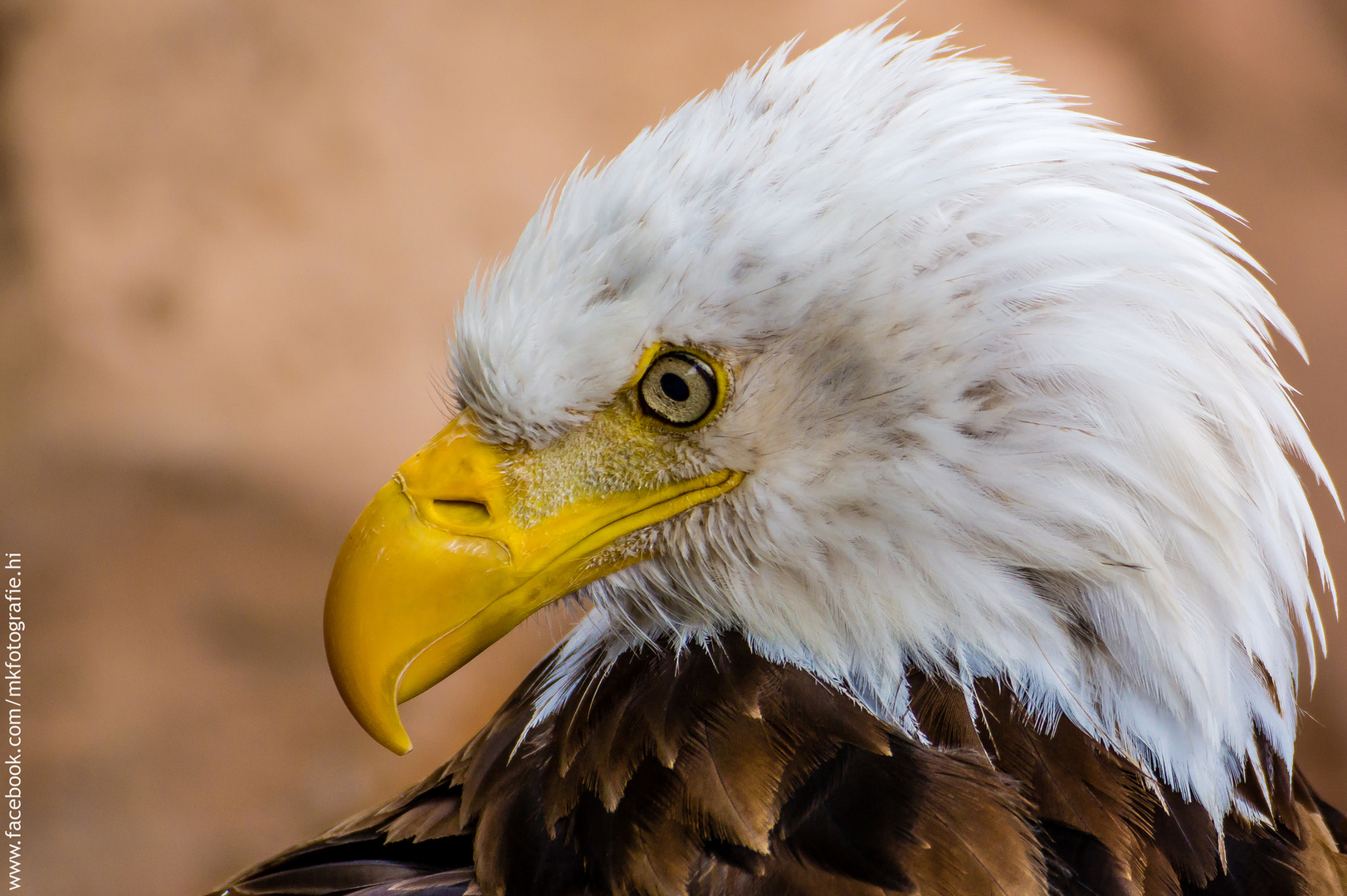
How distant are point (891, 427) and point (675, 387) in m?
0.20

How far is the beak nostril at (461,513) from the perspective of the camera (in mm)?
977

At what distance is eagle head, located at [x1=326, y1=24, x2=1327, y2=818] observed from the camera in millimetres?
884

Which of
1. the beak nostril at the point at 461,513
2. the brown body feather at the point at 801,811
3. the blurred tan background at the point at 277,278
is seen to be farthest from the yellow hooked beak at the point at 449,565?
the blurred tan background at the point at 277,278

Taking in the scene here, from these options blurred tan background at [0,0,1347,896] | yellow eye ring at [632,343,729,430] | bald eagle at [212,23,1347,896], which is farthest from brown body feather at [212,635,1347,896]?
blurred tan background at [0,0,1347,896]

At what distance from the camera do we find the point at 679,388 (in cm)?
92

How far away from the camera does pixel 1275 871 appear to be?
93cm

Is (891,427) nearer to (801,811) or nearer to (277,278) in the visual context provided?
(801,811)

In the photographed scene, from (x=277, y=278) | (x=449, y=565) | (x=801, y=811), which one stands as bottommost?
(x=801, y=811)

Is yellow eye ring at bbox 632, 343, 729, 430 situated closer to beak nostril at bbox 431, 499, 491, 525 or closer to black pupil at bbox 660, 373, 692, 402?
black pupil at bbox 660, 373, 692, 402

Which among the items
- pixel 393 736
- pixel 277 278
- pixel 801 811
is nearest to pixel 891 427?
pixel 801 811

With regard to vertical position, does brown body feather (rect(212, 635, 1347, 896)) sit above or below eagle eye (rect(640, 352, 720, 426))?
below

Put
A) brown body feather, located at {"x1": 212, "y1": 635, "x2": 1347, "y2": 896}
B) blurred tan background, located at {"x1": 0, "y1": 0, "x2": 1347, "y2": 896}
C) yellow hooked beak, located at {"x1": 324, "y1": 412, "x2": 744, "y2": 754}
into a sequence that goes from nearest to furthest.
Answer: brown body feather, located at {"x1": 212, "y1": 635, "x2": 1347, "y2": 896}, yellow hooked beak, located at {"x1": 324, "y1": 412, "x2": 744, "y2": 754}, blurred tan background, located at {"x1": 0, "y1": 0, "x2": 1347, "y2": 896}

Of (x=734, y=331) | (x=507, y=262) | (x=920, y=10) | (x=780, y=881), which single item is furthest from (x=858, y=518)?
(x=920, y=10)

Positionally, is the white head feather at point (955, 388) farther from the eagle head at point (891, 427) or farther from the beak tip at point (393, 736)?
the beak tip at point (393, 736)
